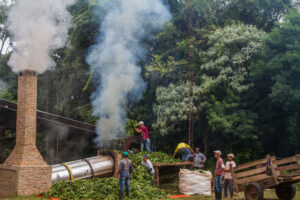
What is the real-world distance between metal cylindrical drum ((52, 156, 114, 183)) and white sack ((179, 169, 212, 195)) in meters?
3.74

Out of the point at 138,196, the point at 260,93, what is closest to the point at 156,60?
the point at 260,93

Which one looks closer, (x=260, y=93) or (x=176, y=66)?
(x=260, y=93)

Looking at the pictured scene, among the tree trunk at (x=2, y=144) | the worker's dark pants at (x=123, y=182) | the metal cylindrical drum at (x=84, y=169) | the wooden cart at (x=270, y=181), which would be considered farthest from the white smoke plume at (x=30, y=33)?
the tree trunk at (x=2, y=144)

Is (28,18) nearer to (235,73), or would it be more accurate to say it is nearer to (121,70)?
(121,70)

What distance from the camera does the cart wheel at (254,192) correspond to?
1056 cm

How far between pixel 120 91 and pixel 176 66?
4074 millimetres

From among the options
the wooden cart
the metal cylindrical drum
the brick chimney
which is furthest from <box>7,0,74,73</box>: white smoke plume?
the wooden cart

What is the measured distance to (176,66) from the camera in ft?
70.5

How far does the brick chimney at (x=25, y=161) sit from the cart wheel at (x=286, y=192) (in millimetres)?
7781

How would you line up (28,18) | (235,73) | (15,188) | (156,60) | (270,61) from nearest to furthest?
(15,188)
(28,18)
(270,61)
(235,73)
(156,60)

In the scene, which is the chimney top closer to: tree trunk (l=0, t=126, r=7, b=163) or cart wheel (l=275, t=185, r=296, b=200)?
tree trunk (l=0, t=126, r=7, b=163)

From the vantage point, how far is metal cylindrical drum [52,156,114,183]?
13.1 m

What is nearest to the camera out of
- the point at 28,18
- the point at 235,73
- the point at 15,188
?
the point at 15,188

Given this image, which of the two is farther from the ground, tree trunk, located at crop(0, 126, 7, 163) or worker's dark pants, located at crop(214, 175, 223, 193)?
tree trunk, located at crop(0, 126, 7, 163)
